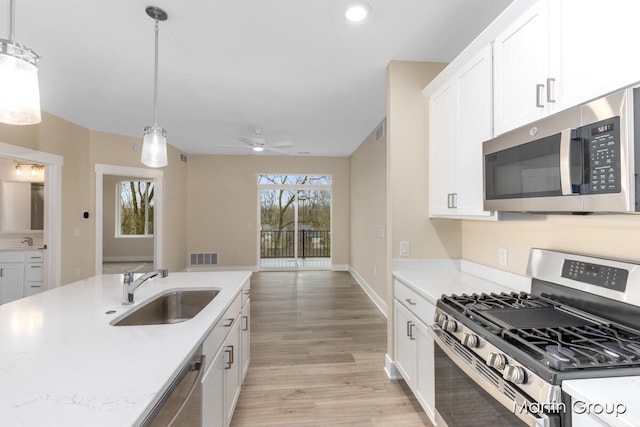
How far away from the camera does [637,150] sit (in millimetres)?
966

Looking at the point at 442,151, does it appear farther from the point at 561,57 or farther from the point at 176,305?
the point at 176,305

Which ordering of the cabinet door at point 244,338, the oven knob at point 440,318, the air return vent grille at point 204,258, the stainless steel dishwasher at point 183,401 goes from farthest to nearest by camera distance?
the air return vent grille at point 204,258
the cabinet door at point 244,338
the oven knob at point 440,318
the stainless steel dishwasher at point 183,401

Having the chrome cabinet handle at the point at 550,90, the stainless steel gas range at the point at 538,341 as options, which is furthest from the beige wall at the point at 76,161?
the chrome cabinet handle at the point at 550,90

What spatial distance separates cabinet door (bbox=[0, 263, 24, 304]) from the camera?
4.17m

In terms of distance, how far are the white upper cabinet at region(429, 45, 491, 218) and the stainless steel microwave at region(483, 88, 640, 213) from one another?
292 mm

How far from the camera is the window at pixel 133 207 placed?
27.2 feet

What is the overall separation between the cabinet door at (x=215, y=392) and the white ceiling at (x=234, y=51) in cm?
215

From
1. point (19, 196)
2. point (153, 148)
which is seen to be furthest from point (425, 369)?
point (19, 196)

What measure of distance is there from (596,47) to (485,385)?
54.8 inches

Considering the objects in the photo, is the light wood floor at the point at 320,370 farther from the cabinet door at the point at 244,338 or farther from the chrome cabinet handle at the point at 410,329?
the chrome cabinet handle at the point at 410,329

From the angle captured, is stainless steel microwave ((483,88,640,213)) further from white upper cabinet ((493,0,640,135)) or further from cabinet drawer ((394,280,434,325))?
cabinet drawer ((394,280,434,325))

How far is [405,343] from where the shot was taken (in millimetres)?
2248

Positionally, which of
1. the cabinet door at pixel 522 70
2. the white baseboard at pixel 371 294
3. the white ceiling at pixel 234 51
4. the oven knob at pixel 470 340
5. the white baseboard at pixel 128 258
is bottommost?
the white baseboard at pixel 371 294

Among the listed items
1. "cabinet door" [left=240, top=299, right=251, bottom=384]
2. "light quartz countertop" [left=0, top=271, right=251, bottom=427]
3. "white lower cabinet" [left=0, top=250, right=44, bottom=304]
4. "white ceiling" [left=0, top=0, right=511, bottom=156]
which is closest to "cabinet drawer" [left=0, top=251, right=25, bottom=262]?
"white lower cabinet" [left=0, top=250, right=44, bottom=304]
